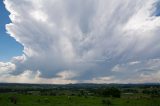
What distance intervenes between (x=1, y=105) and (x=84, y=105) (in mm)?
14522

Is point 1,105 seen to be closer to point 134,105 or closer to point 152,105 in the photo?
point 134,105

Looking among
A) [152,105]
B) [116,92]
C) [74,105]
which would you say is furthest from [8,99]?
[116,92]

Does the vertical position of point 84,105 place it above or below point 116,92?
below

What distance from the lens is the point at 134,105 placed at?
160 feet

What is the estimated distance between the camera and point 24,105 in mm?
46062

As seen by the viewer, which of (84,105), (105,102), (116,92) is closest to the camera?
(84,105)

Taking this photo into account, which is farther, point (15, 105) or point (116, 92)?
point (116, 92)

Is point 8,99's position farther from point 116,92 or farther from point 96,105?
point 116,92

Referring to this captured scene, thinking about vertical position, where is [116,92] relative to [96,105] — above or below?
above

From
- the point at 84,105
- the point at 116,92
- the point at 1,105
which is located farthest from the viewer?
the point at 116,92

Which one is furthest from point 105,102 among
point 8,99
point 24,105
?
point 8,99

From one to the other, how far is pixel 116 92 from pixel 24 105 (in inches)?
2041

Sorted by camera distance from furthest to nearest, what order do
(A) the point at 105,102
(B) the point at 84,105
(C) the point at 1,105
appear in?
(A) the point at 105,102 < (B) the point at 84,105 < (C) the point at 1,105

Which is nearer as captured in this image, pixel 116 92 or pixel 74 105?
pixel 74 105
